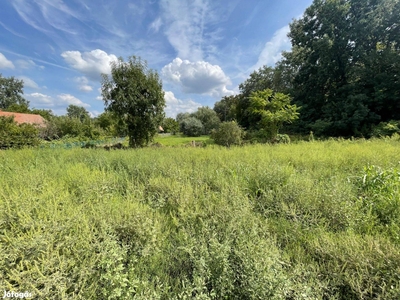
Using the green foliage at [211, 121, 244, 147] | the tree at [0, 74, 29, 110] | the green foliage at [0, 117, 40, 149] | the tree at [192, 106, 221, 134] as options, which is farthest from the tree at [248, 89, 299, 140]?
the tree at [0, 74, 29, 110]

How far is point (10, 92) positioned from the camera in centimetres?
4200

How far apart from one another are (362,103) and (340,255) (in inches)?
762

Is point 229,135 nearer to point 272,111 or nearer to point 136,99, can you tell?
point 272,111

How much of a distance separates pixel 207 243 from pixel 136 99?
10.0m

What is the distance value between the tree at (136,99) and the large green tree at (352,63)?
1498cm

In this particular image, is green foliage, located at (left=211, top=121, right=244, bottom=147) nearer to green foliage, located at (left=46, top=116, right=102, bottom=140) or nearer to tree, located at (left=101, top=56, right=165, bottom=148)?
tree, located at (left=101, top=56, right=165, bottom=148)

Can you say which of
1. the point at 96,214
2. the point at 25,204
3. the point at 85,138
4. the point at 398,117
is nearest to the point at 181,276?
the point at 96,214

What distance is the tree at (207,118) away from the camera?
111 feet

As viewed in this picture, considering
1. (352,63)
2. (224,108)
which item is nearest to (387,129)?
(352,63)

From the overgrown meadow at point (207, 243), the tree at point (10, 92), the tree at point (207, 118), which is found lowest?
the overgrown meadow at point (207, 243)

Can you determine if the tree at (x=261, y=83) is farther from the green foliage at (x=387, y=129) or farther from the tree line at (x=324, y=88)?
the green foliage at (x=387, y=129)

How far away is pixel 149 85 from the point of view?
10.5 m

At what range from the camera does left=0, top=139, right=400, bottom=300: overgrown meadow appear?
4.15 ft

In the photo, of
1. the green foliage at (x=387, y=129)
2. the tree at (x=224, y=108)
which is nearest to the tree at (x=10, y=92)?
the tree at (x=224, y=108)
